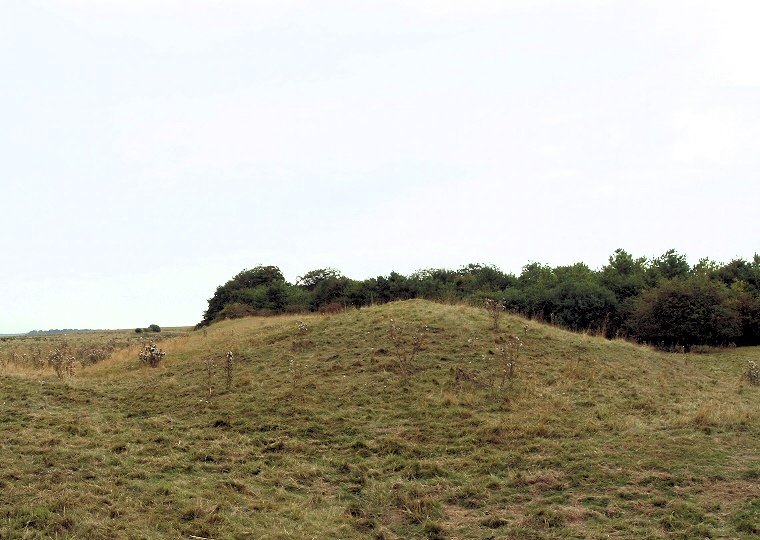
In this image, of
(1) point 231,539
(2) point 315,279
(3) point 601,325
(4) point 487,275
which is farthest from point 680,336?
(2) point 315,279

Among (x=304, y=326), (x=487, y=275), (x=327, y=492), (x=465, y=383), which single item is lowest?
(x=327, y=492)

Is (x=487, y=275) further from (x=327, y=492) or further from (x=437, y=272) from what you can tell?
(x=327, y=492)

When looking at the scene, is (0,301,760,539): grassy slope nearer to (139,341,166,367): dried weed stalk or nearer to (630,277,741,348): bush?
(139,341,166,367): dried weed stalk

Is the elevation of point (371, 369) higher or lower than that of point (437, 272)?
lower

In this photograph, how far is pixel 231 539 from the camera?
20.7ft

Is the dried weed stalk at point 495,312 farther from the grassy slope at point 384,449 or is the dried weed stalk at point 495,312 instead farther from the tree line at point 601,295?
the tree line at point 601,295

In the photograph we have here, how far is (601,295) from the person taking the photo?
30.3 m

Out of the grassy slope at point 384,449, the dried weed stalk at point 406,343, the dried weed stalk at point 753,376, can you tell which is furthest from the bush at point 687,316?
the dried weed stalk at point 406,343

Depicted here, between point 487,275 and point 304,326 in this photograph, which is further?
point 487,275

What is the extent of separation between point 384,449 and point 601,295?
923 inches

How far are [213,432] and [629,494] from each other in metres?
6.95

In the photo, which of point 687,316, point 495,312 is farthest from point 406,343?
point 687,316

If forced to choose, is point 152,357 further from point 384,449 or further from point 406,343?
point 384,449

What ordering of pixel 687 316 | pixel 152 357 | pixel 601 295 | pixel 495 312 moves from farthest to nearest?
1. pixel 601 295
2. pixel 687 316
3. pixel 152 357
4. pixel 495 312
